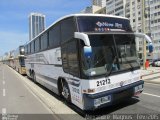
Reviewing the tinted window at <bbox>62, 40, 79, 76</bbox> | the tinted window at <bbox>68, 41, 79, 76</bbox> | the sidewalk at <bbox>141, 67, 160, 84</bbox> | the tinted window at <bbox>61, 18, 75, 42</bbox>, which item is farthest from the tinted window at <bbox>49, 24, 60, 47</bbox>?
the sidewalk at <bbox>141, 67, 160, 84</bbox>

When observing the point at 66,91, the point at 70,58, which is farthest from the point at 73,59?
the point at 66,91

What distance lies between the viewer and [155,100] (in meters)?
10.0

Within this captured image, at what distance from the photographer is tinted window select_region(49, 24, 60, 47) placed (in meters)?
10.7

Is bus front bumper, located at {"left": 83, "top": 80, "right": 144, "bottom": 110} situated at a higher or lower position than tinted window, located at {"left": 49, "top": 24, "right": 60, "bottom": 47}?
lower

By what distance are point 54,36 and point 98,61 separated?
391 centimetres

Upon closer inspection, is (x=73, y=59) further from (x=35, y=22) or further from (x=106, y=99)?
(x=35, y=22)

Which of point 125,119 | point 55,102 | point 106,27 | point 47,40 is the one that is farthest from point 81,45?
point 47,40

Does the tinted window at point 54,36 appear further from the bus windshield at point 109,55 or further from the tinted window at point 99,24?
the bus windshield at point 109,55

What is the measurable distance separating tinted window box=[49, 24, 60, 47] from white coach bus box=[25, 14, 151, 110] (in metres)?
0.86

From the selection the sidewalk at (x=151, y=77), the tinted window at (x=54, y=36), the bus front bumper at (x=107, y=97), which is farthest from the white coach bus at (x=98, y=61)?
the sidewalk at (x=151, y=77)

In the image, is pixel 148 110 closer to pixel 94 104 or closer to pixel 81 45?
pixel 94 104

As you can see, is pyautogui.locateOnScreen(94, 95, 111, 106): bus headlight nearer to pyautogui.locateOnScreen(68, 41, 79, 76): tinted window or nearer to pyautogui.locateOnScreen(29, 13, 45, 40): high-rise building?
pyautogui.locateOnScreen(68, 41, 79, 76): tinted window

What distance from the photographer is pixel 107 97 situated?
26.3 feet

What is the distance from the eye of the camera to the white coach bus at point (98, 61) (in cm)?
788
